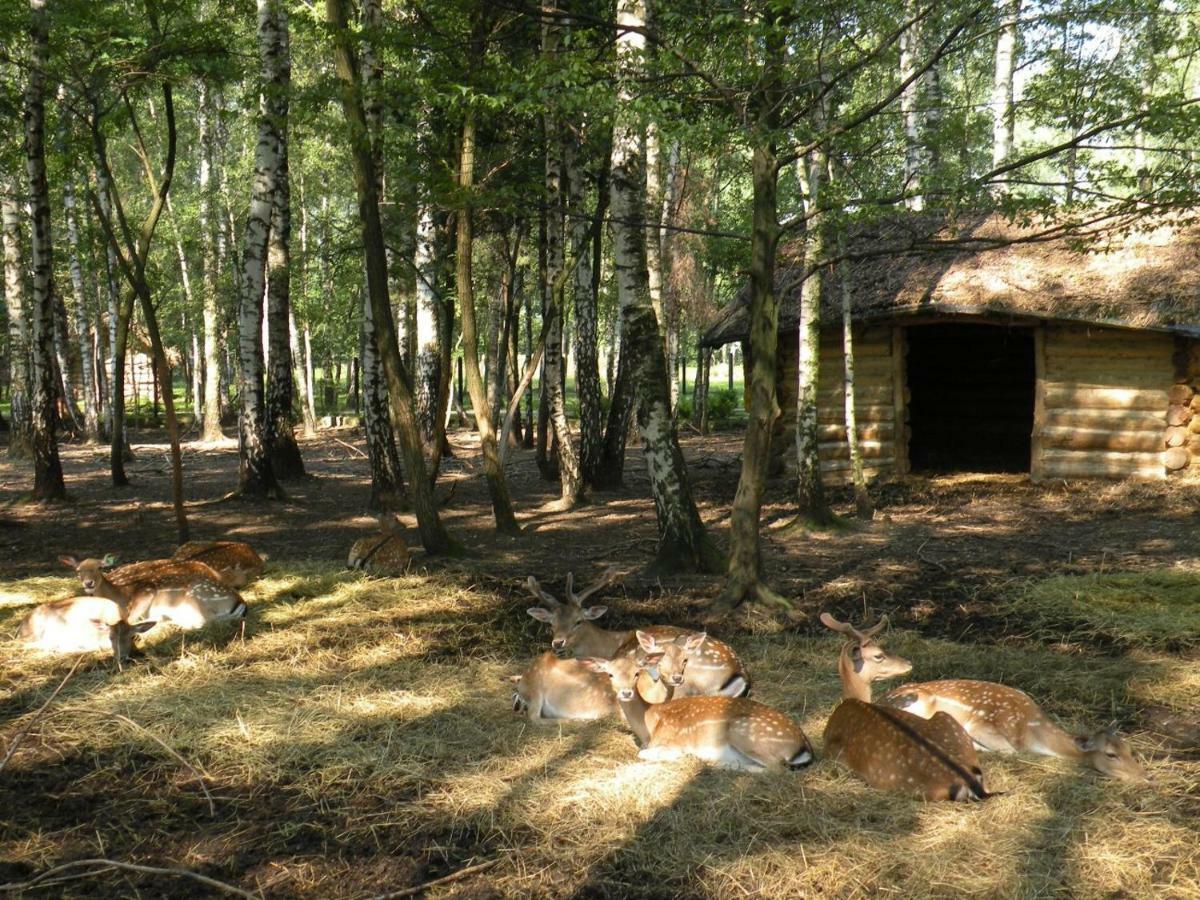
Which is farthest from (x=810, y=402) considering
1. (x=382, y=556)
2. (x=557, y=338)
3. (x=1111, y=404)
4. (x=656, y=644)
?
(x=656, y=644)

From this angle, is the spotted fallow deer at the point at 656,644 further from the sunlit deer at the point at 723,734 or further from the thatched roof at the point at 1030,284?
the thatched roof at the point at 1030,284

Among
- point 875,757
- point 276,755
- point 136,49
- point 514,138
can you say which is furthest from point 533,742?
point 514,138

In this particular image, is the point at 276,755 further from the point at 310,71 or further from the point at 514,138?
the point at 310,71

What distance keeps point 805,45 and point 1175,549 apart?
592cm

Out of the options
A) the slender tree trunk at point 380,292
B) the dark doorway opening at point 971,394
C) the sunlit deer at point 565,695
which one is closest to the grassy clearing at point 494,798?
the sunlit deer at point 565,695

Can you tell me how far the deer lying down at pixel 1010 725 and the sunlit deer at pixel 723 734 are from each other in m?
0.76

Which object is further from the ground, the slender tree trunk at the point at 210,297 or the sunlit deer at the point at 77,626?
the slender tree trunk at the point at 210,297

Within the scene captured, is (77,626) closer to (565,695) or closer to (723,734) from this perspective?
(565,695)

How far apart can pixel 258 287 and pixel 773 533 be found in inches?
275

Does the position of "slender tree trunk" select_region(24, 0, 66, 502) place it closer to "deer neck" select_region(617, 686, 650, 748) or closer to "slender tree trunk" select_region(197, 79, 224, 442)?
"deer neck" select_region(617, 686, 650, 748)

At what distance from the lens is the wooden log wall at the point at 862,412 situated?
15758 millimetres

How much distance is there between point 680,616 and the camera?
7.70m

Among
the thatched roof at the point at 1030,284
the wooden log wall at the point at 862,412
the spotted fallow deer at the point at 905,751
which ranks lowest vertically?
the spotted fallow deer at the point at 905,751

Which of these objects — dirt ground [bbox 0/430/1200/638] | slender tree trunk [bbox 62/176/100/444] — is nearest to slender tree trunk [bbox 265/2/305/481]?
dirt ground [bbox 0/430/1200/638]
